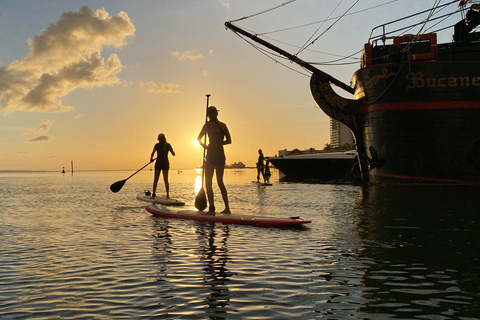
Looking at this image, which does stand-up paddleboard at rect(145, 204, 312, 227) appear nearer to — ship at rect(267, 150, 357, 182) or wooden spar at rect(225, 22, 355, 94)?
wooden spar at rect(225, 22, 355, 94)

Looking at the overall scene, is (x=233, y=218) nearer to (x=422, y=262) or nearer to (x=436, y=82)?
(x=422, y=262)

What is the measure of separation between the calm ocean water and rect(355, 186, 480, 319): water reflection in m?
0.02

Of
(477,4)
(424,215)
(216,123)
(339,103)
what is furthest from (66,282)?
(477,4)

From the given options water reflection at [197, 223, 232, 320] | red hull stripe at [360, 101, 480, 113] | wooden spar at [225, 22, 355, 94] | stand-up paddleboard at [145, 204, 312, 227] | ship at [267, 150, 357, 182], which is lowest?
water reflection at [197, 223, 232, 320]

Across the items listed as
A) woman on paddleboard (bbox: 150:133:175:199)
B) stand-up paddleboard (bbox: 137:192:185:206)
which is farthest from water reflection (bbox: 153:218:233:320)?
woman on paddleboard (bbox: 150:133:175:199)

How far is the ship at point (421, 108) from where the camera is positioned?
21047mm

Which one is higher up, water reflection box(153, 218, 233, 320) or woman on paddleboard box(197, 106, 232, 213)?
woman on paddleboard box(197, 106, 232, 213)

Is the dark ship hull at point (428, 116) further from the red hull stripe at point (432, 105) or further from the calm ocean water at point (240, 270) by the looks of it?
the calm ocean water at point (240, 270)

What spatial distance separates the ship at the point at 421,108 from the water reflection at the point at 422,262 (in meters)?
10.2

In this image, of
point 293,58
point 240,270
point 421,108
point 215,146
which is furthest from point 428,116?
point 240,270

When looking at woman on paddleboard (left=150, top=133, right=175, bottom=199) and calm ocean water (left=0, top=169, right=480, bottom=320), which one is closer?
calm ocean water (left=0, top=169, right=480, bottom=320)

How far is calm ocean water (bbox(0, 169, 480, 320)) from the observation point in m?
3.87

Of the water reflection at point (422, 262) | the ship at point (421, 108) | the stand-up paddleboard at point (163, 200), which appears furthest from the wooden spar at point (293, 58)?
the water reflection at point (422, 262)

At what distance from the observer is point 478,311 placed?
3.72 m
